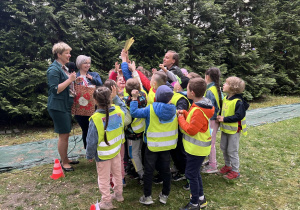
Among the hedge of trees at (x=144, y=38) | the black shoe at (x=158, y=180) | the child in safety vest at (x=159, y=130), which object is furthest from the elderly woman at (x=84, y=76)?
the hedge of trees at (x=144, y=38)

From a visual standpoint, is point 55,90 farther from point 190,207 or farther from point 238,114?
point 238,114

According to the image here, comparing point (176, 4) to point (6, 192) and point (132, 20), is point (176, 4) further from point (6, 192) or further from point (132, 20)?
point (6, 192)

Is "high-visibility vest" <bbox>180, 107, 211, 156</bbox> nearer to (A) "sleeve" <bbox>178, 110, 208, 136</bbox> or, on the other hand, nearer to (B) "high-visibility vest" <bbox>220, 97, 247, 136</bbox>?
(A) "sleeve" <bbox>178, 110, 208, 136</bbox>

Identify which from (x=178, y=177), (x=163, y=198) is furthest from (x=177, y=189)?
(x=163, y=198)

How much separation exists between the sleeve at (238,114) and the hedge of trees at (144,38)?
517 cm

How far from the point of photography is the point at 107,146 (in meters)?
2.62

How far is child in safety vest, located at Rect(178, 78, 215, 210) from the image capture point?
2.51 meters

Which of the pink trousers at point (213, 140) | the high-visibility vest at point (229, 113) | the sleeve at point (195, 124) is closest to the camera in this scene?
the sleeve at point (195, 124)

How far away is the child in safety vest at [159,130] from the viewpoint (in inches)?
100

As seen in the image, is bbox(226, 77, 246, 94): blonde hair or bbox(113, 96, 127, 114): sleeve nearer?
bbox(113, 96, 127, 114): sleeve

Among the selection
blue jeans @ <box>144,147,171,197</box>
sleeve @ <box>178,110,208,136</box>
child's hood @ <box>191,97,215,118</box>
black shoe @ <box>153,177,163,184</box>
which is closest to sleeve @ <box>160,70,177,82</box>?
child's hood @ <box>191,97,215,118</box>

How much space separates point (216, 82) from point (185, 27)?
696 centimetres

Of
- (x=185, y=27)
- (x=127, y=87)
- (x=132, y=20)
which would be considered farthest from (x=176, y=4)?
(x=127, y=87)

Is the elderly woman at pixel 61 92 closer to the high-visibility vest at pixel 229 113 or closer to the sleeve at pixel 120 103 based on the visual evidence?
the sleeve at pixel 120 103
